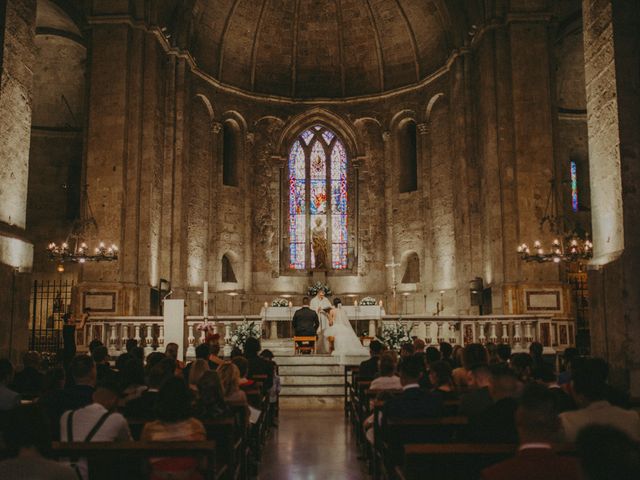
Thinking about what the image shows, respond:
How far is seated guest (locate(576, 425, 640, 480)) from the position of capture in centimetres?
246

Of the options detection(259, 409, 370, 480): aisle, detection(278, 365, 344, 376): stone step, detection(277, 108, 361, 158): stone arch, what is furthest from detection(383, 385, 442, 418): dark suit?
detection(277, 108, 361, 158): stone arch

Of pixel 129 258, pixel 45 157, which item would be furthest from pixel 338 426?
pixel 45 157

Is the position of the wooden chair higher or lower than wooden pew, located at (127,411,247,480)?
higher

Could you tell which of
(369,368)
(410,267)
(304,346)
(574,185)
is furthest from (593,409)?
(410,267)

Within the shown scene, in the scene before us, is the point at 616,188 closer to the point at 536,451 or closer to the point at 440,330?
the point at 536,451

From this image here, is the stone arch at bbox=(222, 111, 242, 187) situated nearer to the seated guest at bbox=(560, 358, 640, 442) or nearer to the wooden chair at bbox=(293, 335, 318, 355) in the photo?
the wooden chair at bbox=(293, 335, 318, 355)

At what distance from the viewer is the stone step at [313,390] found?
49.4 feet

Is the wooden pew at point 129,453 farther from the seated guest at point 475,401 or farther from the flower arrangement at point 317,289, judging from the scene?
the flower arrangement at point 317,289

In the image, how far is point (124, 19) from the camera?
20.6 meters

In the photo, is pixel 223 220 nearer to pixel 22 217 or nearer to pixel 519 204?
pixel 519 204

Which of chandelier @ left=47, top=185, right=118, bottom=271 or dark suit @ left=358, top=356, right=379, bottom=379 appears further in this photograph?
chandelier @ left=47, top=185, right=118, bottom=271

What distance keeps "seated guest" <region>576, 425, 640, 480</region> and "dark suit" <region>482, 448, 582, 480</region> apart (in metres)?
1.00

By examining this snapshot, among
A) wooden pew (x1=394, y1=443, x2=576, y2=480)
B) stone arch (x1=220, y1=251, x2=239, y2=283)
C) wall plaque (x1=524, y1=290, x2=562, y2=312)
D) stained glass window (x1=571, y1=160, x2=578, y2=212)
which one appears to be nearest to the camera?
wooden pew (x1=394, y1=443, x2=576, y2=480)

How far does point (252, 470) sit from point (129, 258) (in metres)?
12.8
